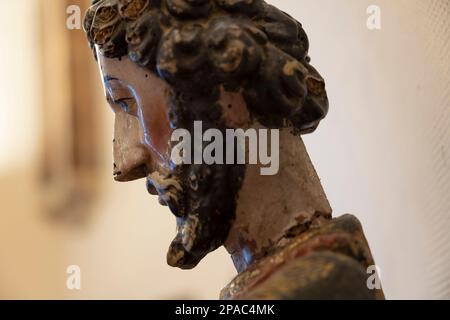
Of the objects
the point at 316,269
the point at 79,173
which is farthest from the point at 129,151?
the point at 79,173

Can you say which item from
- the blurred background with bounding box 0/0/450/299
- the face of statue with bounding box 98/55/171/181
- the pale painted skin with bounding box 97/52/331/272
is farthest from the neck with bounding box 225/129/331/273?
the blurred background with bounding box 0/0/450/299

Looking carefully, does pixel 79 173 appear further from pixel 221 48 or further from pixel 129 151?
pixel 221 48

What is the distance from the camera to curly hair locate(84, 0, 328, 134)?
1.23 m

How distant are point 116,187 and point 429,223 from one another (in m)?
1.48

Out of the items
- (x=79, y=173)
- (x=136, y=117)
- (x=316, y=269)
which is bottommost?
(x=79, y=173)

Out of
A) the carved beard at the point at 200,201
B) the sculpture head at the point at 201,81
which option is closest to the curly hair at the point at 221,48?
the sculpture head at the point at 201,81

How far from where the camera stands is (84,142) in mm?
3039

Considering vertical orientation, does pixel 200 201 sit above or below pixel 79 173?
above

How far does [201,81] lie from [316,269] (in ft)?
1.05

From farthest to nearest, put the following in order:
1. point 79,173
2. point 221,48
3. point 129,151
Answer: point 79,173 → point 129,151 → point 221,48

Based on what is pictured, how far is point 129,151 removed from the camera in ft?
4.39

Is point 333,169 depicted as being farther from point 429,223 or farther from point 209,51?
point 209,51

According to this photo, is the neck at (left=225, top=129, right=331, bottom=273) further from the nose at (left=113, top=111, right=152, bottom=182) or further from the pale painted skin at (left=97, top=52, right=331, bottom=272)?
the nose at (left=113, top=111, right=152, bottom=182)

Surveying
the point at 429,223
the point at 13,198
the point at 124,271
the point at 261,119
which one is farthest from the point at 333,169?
the point at 13,198
